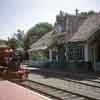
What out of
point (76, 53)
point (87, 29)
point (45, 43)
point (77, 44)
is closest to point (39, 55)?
point (45, 43)

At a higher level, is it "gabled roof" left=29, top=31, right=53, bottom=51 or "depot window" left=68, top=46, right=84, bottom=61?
"gabled roof" left=29, top=31, right=53, bottom=51

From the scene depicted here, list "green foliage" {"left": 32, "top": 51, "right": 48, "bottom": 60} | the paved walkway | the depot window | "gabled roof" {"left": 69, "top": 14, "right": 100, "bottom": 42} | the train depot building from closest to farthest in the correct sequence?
the paved walkway < the train depot building < "gabled roof" {"left": 69, "top": 14, "right": 100, "bottom": 42} < the depot window < "green foliage" {"left": 32, "top": 51, "right": 48, "bottom": 60}

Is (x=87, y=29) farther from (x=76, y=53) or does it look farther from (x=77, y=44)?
(x=76, y=53)

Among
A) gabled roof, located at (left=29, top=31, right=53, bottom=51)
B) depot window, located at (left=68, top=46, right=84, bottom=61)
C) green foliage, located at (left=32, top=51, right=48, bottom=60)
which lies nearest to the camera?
depot window, located at (left=68, top=46, right=84, bottom=61)

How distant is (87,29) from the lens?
97.3 feet

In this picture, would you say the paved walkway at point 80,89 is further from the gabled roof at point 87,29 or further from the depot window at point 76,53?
the depot window at point 76,53

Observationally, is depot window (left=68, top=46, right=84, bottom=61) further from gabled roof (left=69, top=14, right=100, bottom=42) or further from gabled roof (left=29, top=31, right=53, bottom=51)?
gabled roof (left=29, top=31, right=53, bottom=51)

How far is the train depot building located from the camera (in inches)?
1071

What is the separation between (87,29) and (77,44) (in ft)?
6.87

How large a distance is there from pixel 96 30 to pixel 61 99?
671 inches

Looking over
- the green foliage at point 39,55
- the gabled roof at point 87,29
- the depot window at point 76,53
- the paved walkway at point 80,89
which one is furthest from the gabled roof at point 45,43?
the paved walkway at point 80,89

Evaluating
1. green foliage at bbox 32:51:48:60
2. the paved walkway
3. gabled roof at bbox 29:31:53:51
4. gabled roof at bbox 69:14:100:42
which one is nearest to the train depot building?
gabled roof at bbox 69:14:100:42

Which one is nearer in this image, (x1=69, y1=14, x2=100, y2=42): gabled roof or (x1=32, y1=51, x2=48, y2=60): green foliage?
(x1=69, y1=14, x2=100, y2=42): gabled roof

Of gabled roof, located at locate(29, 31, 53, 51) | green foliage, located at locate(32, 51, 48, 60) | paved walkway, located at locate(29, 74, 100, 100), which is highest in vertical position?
gabled roof, located at locate(29, 31, 53, 51)
